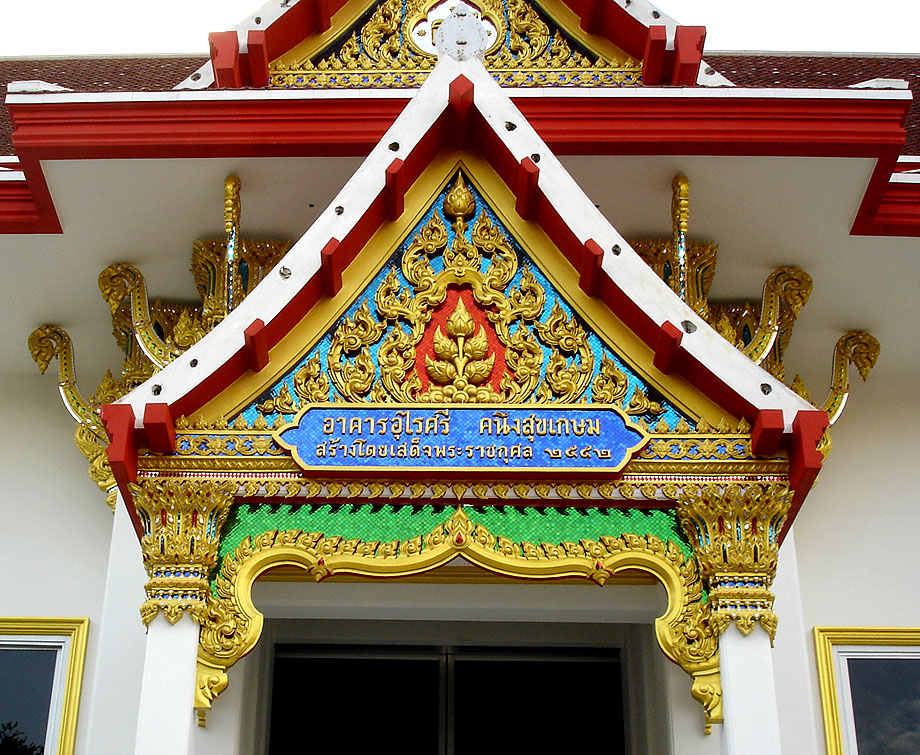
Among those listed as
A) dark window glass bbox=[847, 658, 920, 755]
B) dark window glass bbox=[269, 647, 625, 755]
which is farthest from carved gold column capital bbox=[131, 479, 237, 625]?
dark window glass bbox=[847, 658, 920, 755]

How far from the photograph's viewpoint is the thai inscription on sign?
533 cm

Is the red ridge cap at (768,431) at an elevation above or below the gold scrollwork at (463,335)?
below

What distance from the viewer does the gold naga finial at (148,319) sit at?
6875 mm

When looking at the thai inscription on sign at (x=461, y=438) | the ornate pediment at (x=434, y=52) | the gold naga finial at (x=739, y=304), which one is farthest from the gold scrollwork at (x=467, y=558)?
the ornate pediment at (x=434, y=52)

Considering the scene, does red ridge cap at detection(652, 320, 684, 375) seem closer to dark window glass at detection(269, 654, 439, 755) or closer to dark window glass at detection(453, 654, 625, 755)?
dark window glass at detection(453, 654, 625, 755)

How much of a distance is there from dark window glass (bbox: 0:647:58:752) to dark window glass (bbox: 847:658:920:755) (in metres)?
4.36

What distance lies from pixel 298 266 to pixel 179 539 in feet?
4.00

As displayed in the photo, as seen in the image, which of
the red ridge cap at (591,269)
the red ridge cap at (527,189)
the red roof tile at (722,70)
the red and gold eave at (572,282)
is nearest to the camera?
the red and gold eave at (572,282)

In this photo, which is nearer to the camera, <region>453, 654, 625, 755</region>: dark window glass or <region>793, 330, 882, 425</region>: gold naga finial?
<region>453, 654, 625, 755</region>: dark window glass

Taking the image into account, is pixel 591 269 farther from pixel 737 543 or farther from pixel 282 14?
pixel 282 14

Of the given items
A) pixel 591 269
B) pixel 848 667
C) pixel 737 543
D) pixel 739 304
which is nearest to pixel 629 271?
pixel 591 269

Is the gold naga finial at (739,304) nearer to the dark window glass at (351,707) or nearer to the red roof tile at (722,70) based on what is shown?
the dark window glass at (351,707)

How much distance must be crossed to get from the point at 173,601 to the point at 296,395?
100cm

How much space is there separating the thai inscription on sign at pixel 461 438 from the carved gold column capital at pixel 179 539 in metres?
0.40
